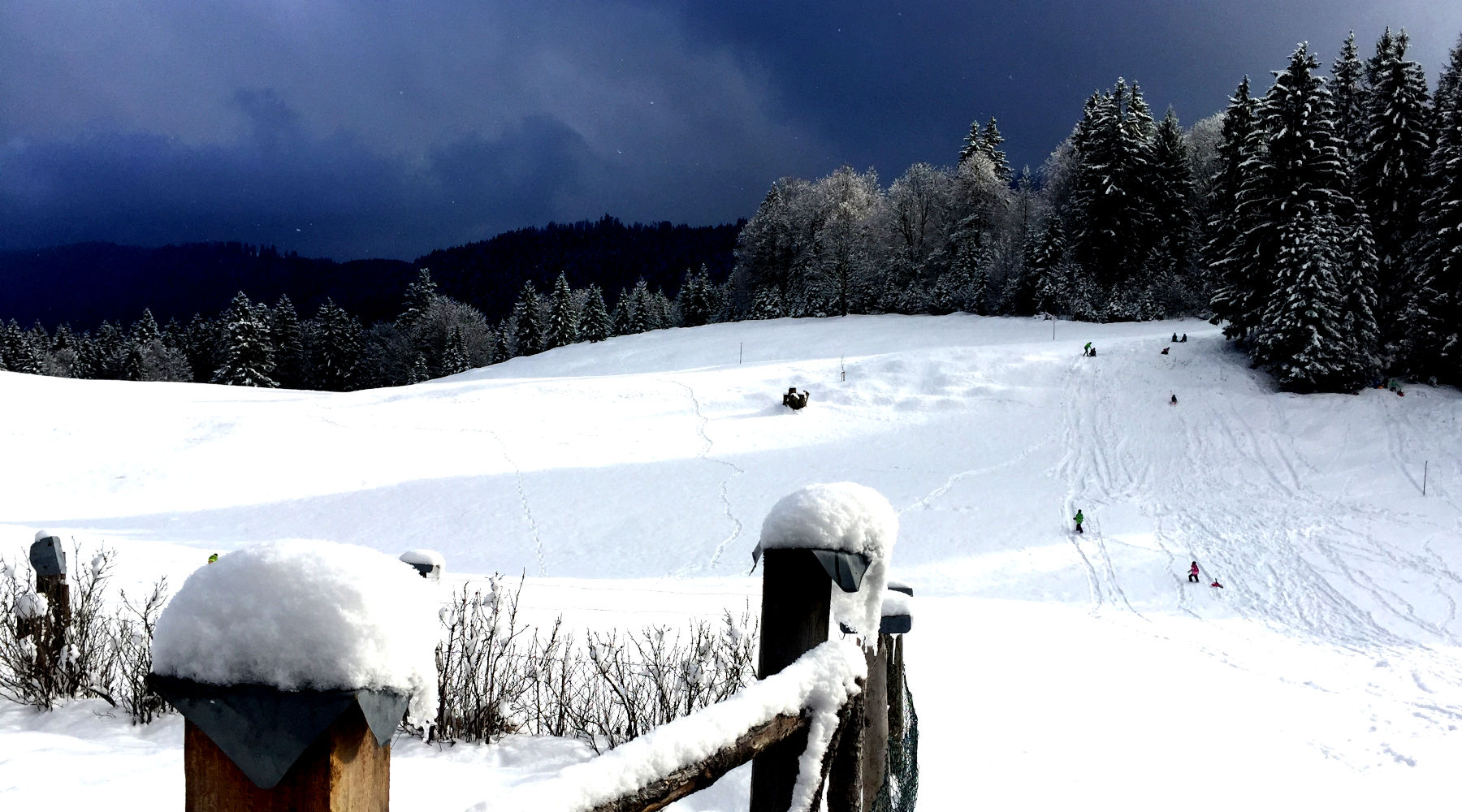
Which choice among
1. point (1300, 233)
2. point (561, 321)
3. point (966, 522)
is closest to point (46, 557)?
point (966, 522)

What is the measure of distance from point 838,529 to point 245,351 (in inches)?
2215

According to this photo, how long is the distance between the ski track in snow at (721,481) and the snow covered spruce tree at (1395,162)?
20.5m

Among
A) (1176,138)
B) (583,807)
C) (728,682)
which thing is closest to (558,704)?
(728,682)

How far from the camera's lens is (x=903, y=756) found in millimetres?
3322

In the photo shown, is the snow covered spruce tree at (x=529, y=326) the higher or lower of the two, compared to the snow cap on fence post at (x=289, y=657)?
higher

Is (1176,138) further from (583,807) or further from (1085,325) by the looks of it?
(583,807)

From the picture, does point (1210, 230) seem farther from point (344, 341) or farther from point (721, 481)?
point (344, 341)

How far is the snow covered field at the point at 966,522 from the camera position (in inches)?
232

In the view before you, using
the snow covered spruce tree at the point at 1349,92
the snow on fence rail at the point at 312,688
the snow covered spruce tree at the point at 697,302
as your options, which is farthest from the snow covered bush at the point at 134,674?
the snow covered spruce tree at the point at 697,302

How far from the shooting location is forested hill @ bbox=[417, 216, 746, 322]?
481 ft

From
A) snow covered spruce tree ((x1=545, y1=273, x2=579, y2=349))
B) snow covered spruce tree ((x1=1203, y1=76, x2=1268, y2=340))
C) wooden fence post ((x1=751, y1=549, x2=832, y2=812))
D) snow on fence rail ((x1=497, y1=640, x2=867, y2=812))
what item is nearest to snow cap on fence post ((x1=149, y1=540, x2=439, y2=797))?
snow on fence rail ((x1=497, y1=640, x2=867, y2=812))

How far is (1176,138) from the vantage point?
39.1 m

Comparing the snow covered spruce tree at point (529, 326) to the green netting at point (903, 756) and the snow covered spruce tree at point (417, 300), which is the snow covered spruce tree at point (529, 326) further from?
the green netting at point (903, 756)

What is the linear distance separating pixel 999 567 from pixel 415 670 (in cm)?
1500
